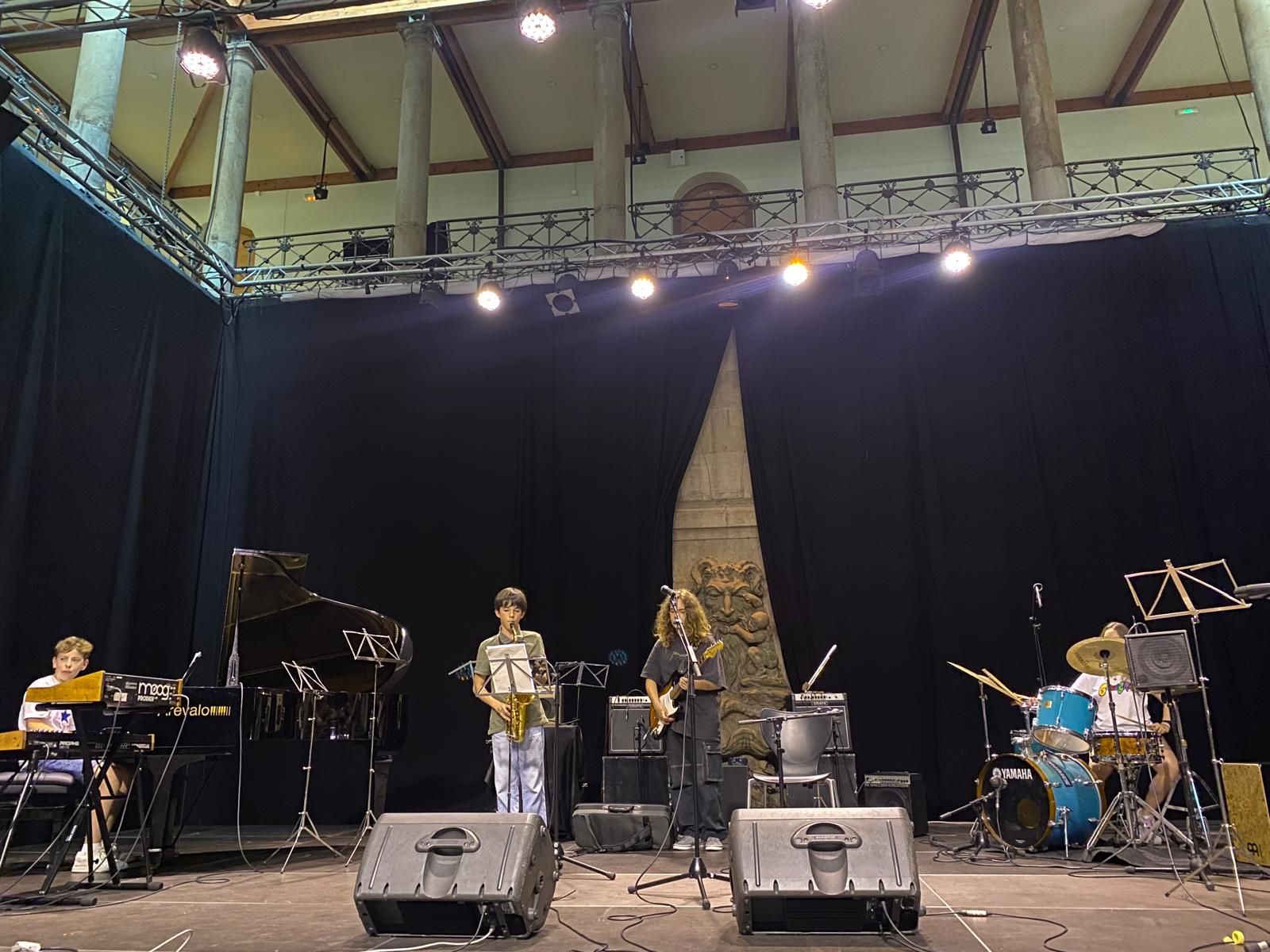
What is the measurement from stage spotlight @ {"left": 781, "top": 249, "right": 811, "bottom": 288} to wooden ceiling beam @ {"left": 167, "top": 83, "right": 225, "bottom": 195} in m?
6.97

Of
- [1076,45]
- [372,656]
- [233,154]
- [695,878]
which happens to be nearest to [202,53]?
[233,154]

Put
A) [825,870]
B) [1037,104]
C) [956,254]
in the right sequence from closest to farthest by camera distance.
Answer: [825,870], [956,254], [1037,104]

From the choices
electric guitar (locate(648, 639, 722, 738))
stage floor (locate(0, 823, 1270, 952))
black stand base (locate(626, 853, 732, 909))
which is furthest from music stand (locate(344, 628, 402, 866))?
black stand base (locate(626, 853, 732, 909))

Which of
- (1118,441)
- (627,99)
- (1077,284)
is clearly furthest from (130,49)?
(1118,441)

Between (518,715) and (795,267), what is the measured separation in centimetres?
483

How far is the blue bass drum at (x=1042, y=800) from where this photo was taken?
5.19 metres

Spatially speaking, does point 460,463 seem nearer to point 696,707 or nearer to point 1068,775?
point 696,707

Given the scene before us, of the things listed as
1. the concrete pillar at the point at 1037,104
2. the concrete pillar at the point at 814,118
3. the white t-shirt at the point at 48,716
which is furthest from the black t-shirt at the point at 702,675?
the concrete pillar at the point at 1037,104

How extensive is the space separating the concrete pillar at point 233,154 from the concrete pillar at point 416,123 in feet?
5.16

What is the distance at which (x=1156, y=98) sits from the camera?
1149cm

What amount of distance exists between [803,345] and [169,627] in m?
6.21

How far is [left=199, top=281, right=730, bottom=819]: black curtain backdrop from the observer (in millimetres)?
8359

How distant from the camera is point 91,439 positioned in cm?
716

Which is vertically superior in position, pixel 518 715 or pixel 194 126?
pixel 194 126
